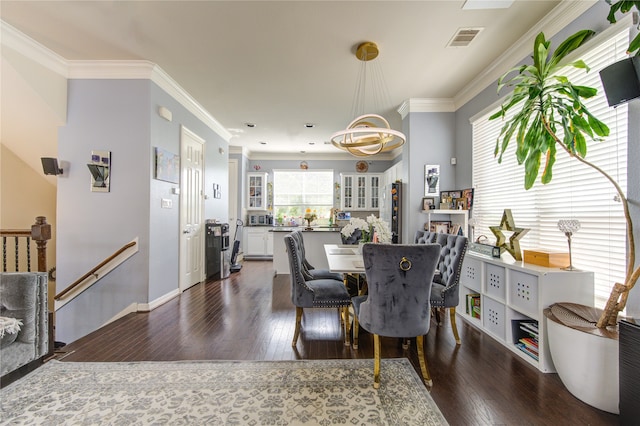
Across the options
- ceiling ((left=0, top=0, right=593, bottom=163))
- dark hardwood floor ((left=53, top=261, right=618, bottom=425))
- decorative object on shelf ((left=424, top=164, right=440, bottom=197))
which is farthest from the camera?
decorative object on shelf ((left=424, top=164, right=440, bottom=197))

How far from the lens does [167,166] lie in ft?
11.9

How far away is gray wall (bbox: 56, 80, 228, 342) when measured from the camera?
3213 mm

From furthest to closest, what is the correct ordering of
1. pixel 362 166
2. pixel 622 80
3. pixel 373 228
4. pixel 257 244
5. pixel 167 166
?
pixel 362 166 < pixel 257 244 < pixel 167 166 < pixel 373 228 < pixel 622 80

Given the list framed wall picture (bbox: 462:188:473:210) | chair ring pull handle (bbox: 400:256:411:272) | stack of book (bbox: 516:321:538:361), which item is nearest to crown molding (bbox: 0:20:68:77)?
chair ring pull handle (bbox: 400:256:411:272)

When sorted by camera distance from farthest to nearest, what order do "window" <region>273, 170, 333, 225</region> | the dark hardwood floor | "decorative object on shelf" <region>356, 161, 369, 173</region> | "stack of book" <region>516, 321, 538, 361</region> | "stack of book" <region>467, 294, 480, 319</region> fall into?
"window" <region>273, 170, 333, 225</region> < "decorative object on shelf" <region>356, 161, 369, 173</region> < "stack of book" <region>467, 294, 480, 319</region> < "stack of book" <region>516, 321, 538, 361</region> < the dark hardwood floor

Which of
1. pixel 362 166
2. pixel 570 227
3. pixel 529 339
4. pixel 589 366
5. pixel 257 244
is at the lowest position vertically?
pixel 529 339

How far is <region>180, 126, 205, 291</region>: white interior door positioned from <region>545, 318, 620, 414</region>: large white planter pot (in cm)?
432

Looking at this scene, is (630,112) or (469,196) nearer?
(630,112)

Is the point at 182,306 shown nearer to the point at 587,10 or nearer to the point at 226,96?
the point at 226,96

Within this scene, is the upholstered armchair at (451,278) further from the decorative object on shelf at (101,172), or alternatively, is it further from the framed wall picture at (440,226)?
the decorative object on shelf at (101,172)

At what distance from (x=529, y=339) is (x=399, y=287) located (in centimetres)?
140

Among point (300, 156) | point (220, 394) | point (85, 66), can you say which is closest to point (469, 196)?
point (220, 394)

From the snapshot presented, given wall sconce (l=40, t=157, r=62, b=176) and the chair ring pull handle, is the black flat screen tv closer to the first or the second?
the chair ring pull handle

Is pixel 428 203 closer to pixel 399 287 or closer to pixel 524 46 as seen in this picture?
pixel 524 46
